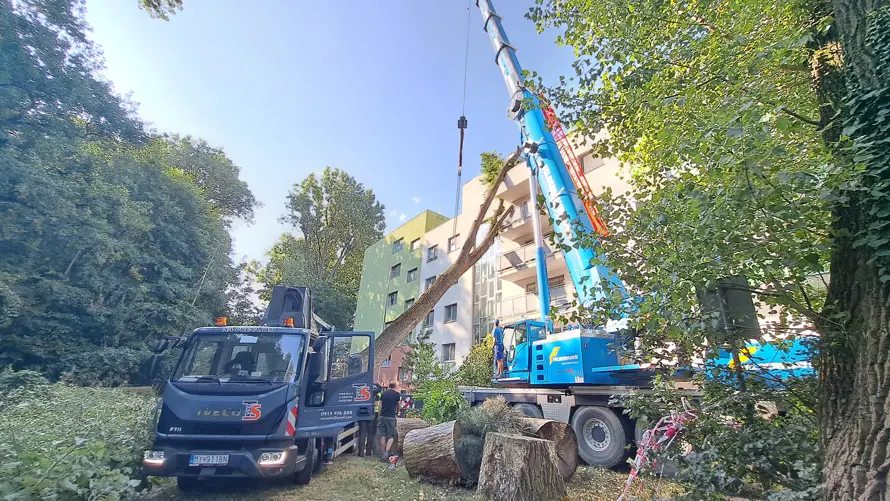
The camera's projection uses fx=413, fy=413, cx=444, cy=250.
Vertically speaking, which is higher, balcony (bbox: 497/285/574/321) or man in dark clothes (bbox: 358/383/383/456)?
balcony (bbox: 497/285/574/321)

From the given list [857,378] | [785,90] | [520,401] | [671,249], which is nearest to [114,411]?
[520,401]

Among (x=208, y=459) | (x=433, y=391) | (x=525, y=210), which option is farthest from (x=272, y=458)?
(x=525, y=210)

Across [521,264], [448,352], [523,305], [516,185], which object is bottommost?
[448,352]

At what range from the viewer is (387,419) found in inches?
326

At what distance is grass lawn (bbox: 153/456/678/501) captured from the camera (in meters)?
5.23

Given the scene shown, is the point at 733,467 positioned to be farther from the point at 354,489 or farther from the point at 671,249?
the point at 354,489

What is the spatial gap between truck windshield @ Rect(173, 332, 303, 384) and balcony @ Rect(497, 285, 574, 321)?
11447 millimetres

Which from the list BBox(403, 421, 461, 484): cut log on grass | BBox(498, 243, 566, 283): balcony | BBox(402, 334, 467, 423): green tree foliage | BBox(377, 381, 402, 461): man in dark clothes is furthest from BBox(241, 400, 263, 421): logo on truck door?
BBox(498, 243, 566, 283): balcony

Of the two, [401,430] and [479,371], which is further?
[479,371]

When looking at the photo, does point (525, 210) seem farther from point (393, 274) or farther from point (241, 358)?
point (241, 358)

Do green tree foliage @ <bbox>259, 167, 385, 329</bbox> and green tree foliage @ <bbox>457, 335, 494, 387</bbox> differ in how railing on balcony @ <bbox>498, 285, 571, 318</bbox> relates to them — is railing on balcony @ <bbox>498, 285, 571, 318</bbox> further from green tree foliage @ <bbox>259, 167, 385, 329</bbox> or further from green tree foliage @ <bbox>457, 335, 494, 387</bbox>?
green tree foliage @ <bbox>259, 167, 385, 329</bbox>

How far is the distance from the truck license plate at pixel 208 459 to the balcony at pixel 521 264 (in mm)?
12787

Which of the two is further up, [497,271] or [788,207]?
[497,271]

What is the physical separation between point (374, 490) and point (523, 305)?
12.8 m
